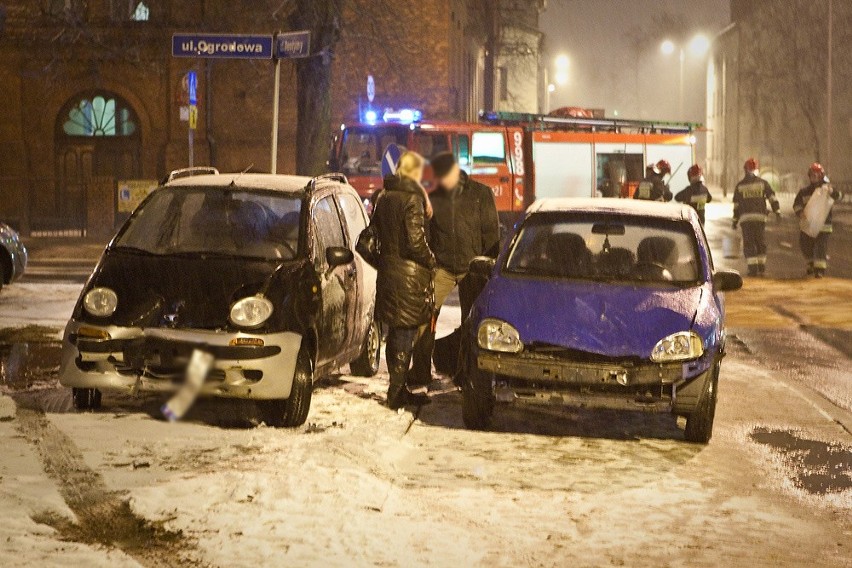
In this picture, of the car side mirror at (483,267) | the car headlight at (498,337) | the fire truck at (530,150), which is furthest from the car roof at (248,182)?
the fire truck at (530,150)

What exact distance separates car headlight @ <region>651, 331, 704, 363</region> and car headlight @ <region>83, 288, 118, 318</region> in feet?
10.8

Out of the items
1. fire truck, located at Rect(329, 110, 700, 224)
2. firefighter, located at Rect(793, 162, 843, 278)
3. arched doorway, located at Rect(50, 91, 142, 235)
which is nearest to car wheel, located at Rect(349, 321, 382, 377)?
firefighter, located at Rect(793, 162, 843, 278)

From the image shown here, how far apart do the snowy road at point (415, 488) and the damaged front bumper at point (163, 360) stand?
260 millimetres

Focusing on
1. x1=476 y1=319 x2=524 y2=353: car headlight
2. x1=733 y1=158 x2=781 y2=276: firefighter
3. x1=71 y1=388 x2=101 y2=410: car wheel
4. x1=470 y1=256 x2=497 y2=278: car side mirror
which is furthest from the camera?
x1=733 y1=158 x2=781 y2=276: firefighter

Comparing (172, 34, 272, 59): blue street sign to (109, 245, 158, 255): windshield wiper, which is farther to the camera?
(172, 34, 272, 59): blue street sign

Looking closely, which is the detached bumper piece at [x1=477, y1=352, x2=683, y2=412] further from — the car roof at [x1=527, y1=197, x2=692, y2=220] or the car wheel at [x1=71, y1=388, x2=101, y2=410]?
the car wheel at [x1=71, y1=388, x2=101, y2=410]

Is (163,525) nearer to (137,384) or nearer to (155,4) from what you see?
(137,384)

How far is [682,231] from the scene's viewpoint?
9.40m

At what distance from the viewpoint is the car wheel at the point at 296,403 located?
8.35m

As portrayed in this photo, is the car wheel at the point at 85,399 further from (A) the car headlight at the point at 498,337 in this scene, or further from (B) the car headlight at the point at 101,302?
(A) the car headlight at the point at 498,337

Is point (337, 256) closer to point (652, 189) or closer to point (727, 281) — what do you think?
point (727, 281)

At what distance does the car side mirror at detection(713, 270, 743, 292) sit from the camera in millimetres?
9062

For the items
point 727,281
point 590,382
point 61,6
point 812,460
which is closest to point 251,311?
point 590,382

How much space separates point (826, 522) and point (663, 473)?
1175mm
